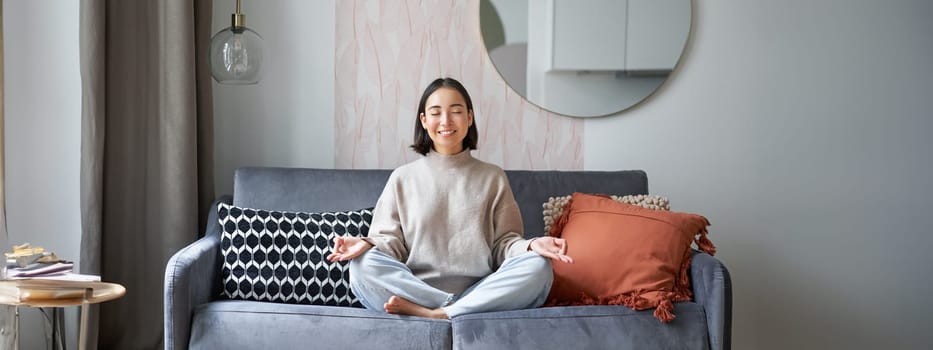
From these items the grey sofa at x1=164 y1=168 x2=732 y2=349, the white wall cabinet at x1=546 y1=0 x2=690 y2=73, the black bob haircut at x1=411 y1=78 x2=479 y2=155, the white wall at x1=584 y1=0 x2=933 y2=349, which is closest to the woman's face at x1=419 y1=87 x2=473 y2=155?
the black bob haircut at x1=411 y1=78 x2=479 y2=155

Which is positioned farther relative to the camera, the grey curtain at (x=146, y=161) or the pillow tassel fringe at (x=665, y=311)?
the grey curtain at (x=146, y=161)

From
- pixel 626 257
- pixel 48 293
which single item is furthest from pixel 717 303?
pixel 48 293

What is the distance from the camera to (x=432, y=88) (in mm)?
2672

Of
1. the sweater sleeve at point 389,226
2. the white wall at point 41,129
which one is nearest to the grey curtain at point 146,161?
the white wall at point 41,129

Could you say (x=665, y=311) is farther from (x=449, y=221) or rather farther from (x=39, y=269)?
(x=39, y=269)

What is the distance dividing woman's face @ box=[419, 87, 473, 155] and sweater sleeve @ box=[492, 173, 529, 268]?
0.70ft

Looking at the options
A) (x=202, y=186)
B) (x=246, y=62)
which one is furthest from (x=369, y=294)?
(x=202, y=186)

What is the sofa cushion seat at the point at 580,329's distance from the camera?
90.0 inches

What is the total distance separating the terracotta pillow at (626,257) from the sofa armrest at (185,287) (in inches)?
38.4

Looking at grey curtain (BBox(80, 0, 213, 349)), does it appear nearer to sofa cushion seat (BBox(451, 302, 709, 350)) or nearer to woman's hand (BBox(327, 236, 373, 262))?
woman's hand (BBox(327, 236, 373, 262))

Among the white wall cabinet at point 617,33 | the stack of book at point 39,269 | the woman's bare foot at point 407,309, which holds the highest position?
the white wall cabinet at point 617,33

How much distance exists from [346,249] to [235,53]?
716mm

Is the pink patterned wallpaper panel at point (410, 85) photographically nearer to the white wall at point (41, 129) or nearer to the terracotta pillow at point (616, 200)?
the terracotta pillow at point (616, 200)

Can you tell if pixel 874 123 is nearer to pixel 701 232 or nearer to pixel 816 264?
pixel 816 264
